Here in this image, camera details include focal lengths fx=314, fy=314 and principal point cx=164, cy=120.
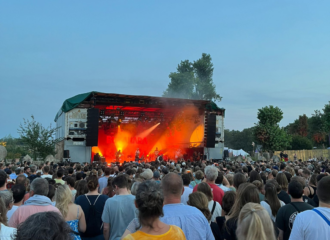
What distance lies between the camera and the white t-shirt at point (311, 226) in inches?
105

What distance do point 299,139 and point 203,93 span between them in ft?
49.0

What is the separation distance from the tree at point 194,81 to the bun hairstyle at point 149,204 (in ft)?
142

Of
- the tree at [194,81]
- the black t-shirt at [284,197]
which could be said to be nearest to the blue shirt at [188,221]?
the black t-shirt at [284,197]

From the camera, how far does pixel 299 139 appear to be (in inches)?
1735

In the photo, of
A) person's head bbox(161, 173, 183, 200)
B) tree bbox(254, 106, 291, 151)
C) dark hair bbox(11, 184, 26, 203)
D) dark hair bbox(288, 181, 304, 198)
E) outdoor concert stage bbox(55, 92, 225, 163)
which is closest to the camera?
person's head bbox(161, 173, 183, 200)

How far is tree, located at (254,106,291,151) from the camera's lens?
31230mm

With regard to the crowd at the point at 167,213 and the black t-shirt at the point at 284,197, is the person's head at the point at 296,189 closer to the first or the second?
the crowd at the point at 167,213

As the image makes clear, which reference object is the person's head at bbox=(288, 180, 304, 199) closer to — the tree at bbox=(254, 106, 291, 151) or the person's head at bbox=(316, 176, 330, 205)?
the person's head at bbox=(316, 176, 330, 205)

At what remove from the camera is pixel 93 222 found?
4305 mm

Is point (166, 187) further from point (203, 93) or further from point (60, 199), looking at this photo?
point (203, 93)

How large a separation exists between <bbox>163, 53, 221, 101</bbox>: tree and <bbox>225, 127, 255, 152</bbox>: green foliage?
25863 millimetres

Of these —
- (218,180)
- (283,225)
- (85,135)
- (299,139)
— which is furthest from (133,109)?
(299,139)

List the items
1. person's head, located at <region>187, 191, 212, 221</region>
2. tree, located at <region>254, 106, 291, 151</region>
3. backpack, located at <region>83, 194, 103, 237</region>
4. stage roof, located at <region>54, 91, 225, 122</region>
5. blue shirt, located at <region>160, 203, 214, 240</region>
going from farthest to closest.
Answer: tree, located at <region>254, 106, 291, 151</region> → stage roof, located at <region>54, 91, 225, 122</region> → backpack, located at <region>83, 194, 103, 237</region> → person's head, located at <region>187, 191, 212, 221</region> → blue shirt, located at <region>160, 203, 214, 240</region>

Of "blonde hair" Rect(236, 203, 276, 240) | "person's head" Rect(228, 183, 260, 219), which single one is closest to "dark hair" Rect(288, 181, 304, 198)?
"person's head" Rect(228, 183, 260, 219)
